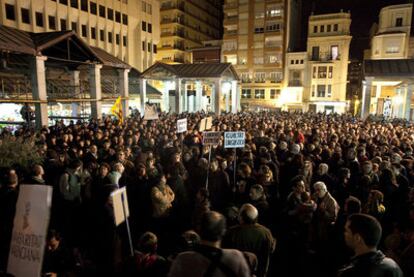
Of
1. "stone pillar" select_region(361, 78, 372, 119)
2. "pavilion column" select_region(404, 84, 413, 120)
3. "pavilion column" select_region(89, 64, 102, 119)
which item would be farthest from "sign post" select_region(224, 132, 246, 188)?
"pavilion column" select_region(404, 84, 413, 120)

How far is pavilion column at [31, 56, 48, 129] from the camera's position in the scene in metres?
15.5

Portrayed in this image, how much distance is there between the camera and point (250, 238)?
3.99 metres

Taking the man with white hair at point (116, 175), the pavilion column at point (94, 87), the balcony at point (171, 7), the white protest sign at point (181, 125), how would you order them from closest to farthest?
the man with white hair at point (116, 175)
the white protest sign at point (181, 125)
the pavilion column at point (94, 87)
the balcony at point (171, 7)

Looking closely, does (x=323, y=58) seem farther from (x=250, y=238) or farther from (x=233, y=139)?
(x=250, y=238)

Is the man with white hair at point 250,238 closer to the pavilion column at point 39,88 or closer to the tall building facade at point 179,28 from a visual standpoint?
the pavilion column at point 39,88

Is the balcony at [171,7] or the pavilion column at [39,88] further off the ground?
the balcony at [171,7]

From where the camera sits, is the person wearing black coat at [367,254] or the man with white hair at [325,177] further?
the man with white hair at [325,177]

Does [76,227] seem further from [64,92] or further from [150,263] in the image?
[64,92]

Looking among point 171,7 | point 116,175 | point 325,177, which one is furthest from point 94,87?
point 171,7

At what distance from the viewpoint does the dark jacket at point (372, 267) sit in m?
2.56

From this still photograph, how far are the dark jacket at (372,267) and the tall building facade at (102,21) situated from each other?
124 ft

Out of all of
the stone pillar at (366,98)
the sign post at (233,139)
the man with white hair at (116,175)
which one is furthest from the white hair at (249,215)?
the stone pillar at (366,98)

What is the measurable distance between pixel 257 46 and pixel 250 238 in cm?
5411

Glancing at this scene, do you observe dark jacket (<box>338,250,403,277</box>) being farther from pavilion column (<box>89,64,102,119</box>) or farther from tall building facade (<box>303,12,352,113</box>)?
tall building facade (<box>303,12,352,113</box>)
